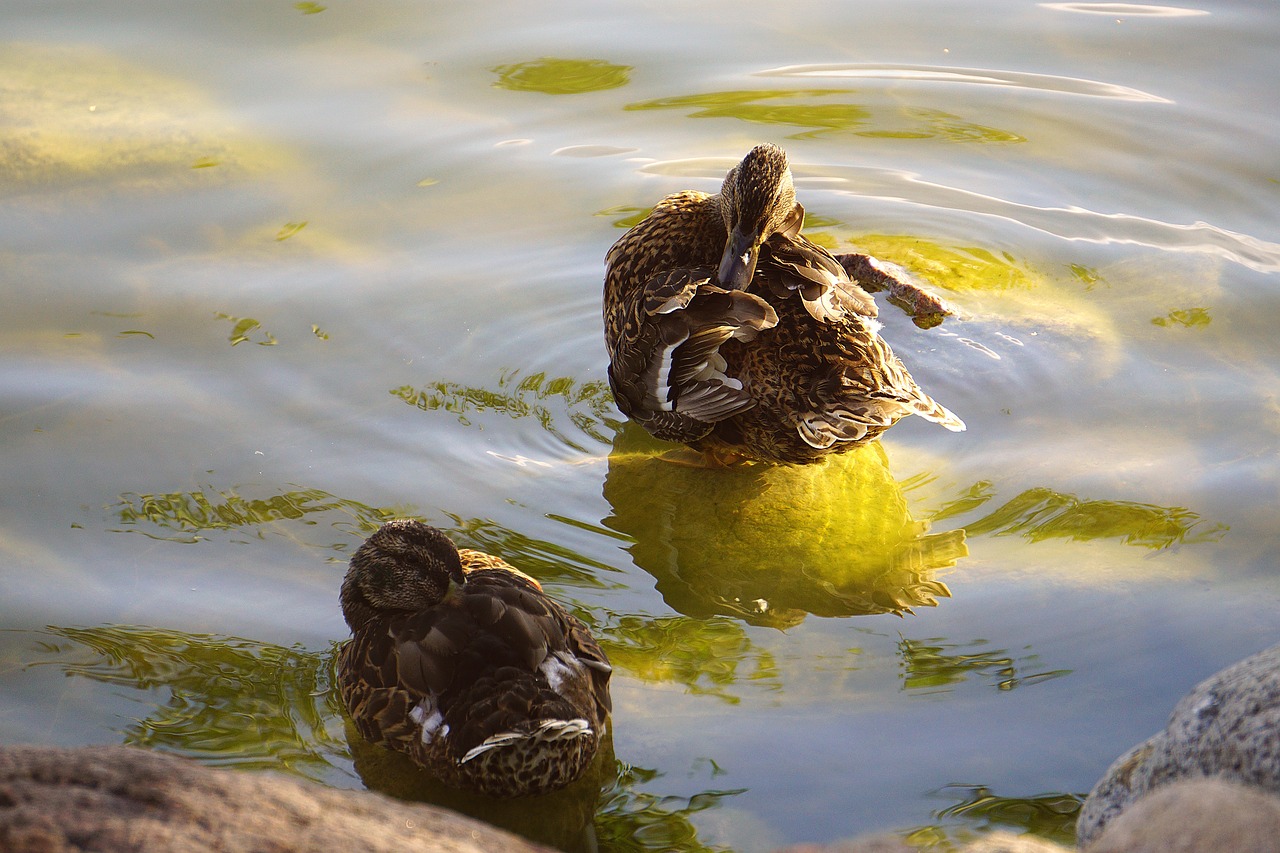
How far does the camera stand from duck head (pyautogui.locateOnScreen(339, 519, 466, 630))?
4.07 meters

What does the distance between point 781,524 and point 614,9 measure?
5551 mm

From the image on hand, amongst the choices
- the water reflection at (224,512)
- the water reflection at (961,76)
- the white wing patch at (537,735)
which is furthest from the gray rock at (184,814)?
the water reflection at (961,76)

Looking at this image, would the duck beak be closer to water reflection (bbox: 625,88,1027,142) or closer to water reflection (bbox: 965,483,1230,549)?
water reflection (bbox: 965,483,1230,549)

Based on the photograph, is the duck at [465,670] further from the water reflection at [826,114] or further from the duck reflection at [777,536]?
the water reflection at [826,114]

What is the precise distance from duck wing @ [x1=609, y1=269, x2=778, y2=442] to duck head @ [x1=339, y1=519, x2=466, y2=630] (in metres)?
1.35

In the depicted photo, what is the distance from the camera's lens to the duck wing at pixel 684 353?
4.94 meters

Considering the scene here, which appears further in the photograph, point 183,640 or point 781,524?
point 781,524

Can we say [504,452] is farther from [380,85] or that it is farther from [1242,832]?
[380,85]

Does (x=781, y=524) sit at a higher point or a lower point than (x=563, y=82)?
lower

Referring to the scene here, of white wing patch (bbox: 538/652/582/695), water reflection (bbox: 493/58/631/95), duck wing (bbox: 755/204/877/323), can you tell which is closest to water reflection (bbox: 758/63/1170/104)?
water reflection (bbox: 493/58/631/95)

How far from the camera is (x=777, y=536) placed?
16.4 feet

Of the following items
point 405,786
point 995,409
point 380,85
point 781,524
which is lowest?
point 405,786

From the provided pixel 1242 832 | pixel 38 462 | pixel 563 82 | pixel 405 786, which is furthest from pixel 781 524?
pixel 563 82

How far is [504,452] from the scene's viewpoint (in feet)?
17.4
